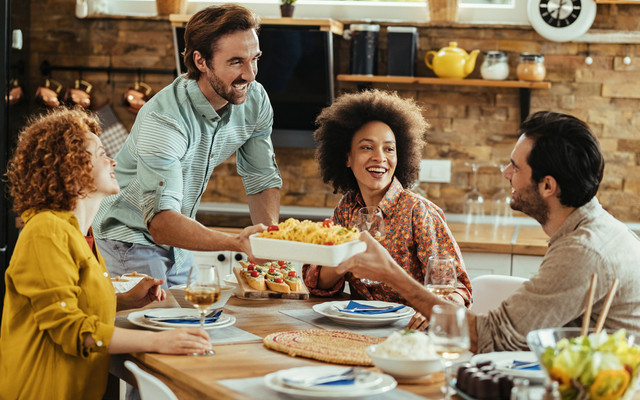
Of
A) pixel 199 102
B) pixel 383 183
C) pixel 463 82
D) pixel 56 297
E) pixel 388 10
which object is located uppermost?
pixel 388 10

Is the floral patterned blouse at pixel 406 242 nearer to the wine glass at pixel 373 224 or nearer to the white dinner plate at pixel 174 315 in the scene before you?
the wine glass at pixel 373 224

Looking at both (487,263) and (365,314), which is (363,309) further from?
(487,263)

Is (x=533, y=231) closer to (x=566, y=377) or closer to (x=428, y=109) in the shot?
(x=428, y=109)

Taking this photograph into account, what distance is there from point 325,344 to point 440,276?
1.20ft

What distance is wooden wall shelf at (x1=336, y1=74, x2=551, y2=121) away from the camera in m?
4.27

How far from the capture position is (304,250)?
2047 millimetres

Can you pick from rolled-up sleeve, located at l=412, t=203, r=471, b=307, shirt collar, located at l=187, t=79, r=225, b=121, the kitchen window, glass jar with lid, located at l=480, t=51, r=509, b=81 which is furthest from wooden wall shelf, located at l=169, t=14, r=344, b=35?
rolled-up sleeve, located at l=412, t=203, r=471, b=307

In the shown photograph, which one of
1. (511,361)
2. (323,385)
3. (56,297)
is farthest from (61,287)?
(511,361)

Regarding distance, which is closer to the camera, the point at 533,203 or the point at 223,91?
the point at 533,203

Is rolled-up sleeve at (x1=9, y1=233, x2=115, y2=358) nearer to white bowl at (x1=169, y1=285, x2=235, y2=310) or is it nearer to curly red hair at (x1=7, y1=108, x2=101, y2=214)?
curly red hair at (x1=7, y1=108, x2=101, y2=214)

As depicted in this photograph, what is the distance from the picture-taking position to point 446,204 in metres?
4.62

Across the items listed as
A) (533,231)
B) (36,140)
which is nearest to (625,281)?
(36,140)

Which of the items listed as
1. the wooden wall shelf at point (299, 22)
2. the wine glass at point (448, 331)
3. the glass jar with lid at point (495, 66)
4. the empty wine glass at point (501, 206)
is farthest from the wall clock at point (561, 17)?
the wine glass at point (448, 331)

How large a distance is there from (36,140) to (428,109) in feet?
9.39
